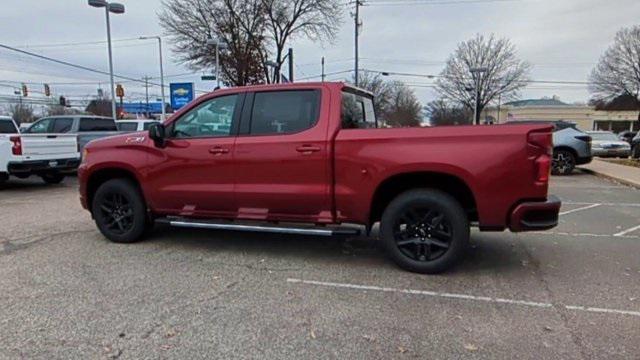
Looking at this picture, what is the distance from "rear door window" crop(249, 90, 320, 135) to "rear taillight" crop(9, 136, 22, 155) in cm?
806

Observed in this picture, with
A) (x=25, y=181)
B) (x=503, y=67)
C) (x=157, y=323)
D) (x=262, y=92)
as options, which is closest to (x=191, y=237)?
(x=262, y=92)

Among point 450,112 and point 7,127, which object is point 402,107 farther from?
point 7,127

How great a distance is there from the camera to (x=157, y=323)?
12.5 feet

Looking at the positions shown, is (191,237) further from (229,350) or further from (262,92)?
(229,350)

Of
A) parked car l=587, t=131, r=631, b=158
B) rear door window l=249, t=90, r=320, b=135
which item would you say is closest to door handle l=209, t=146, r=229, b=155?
rear door window l=249, t=90, r=320, b=135

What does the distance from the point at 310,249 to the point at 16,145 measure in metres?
8.53

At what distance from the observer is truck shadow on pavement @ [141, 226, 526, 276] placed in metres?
5.34

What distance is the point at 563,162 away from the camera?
14.6 m

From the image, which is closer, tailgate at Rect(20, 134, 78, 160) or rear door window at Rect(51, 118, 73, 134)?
tailgate at Rect(20, 134, 78, 160)

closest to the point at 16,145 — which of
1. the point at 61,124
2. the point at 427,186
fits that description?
the point at 61,124

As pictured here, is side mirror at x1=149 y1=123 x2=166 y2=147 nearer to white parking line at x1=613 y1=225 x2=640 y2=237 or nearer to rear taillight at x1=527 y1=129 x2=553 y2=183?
rear taillight at x1=527 y1=129 x2=553 y2=183

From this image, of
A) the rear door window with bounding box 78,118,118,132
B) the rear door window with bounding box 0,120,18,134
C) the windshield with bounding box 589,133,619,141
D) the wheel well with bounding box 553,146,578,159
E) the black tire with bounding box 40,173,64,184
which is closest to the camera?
the rear door window with bounding box 0,120,18,134

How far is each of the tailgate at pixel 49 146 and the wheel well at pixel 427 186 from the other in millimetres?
9365

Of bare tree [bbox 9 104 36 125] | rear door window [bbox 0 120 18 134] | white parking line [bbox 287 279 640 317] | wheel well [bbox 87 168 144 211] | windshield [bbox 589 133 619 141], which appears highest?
bare tree [bbox 9 104 36 125]
